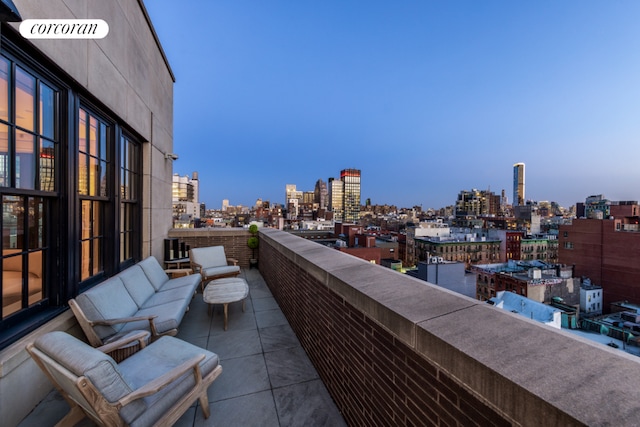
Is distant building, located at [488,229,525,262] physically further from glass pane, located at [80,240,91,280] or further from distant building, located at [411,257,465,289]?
glass pane, located at [80,240,91,280]

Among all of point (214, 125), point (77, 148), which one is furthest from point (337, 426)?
point (214, 125)

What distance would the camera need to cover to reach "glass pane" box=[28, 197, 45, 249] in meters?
2.84

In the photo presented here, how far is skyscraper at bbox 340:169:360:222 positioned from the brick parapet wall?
5987 inches

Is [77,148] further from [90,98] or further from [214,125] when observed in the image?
[214,125]

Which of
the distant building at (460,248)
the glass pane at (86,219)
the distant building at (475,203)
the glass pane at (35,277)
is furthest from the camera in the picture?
the distant building at (475,203)

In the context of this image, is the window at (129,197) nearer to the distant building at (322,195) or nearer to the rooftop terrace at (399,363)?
the rooftop terrace at (399,363)

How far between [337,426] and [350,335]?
883mm

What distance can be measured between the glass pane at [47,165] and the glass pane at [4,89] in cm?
53

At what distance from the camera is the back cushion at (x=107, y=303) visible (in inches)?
121

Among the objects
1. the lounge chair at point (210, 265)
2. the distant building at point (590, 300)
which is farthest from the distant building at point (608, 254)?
the lounge chair at point (210, 265)

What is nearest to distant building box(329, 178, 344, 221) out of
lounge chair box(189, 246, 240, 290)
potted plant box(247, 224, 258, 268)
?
potted plant box(247, 224, 258, 268)

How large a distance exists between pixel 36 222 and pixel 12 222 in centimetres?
39

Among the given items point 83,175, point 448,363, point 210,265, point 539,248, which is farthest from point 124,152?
point 539,248

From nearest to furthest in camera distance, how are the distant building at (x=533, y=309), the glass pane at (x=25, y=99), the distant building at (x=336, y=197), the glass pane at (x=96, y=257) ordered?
the glass pane at (x=25, y=99)
the glass pane at (x=96, y=257)
the distant building at (x=533, y=309)
the distant building at (x=336, y=197)
